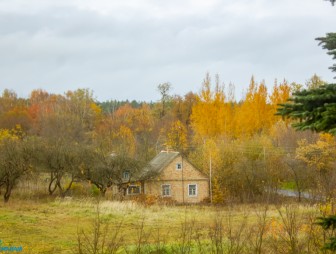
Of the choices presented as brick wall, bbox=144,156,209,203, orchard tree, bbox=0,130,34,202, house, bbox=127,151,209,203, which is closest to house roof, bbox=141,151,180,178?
house, bbox=127,151,209,203

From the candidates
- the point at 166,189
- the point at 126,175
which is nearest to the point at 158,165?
the point at 166,189

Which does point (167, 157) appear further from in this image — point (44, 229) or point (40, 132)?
point (40, 132)

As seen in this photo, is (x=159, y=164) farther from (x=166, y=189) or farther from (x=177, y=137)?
(x=177, y=137)

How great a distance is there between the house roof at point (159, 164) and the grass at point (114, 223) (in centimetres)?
587

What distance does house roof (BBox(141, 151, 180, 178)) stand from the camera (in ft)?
111

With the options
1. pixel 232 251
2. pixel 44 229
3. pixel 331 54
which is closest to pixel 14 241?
pixel 44 229

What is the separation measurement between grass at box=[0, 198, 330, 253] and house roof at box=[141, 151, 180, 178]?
587 cm

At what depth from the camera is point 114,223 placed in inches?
A: 793

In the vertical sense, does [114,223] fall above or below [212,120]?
below

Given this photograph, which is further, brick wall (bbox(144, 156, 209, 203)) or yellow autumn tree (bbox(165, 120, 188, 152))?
yellow autumn tree (bbox(165, 120, 188, 152))

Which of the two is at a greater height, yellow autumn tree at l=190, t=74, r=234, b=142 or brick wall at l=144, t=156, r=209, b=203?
yellow autumn tree at l=190, t=74, r=234, b=142

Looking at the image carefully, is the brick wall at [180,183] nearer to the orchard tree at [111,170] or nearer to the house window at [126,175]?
the house window at [126,175]

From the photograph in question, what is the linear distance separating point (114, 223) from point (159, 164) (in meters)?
15.5

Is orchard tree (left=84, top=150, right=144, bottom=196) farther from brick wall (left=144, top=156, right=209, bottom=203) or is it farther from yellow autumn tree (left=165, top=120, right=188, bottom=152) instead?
yellow autumn tree (left=165, top=120, right=188, bottom=152)
